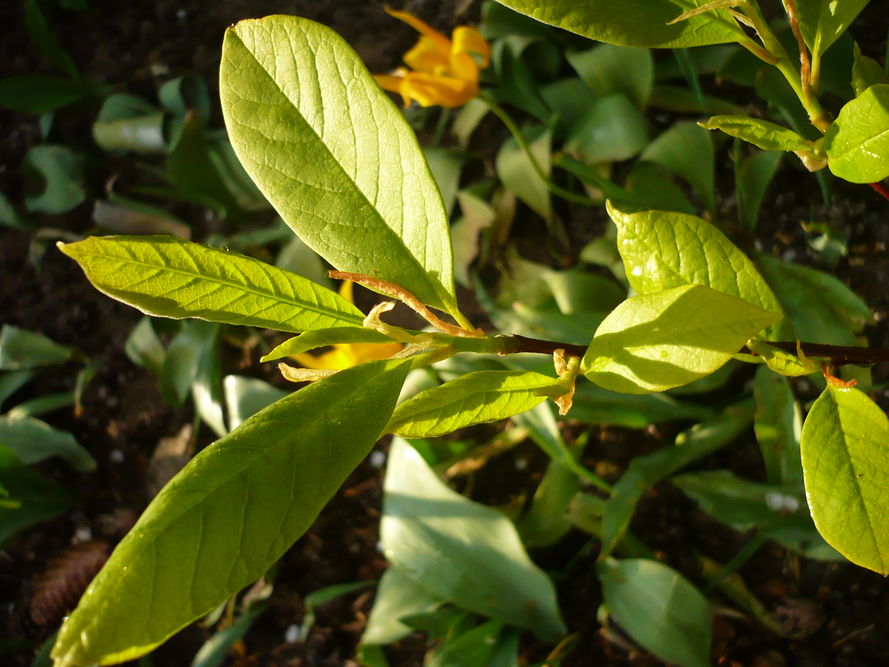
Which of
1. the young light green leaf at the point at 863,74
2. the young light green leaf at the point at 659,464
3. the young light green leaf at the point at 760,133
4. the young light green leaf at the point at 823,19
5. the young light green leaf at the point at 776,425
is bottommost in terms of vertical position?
the young light green leaf at the point at 659,464

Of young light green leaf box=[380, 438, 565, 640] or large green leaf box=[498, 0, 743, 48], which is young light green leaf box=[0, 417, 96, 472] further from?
large green leaf box=[498, 0, 743, 48]

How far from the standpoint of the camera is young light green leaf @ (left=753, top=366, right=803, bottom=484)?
2.87ft

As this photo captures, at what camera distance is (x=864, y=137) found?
421 mm

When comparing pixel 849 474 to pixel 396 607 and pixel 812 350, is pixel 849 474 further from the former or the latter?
pixel 396 607

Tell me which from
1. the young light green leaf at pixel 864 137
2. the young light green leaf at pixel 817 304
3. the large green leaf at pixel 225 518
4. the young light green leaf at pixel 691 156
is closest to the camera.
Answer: the large green leaf at pixel 225 518

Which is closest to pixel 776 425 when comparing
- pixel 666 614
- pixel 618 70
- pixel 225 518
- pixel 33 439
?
pixel 666 614

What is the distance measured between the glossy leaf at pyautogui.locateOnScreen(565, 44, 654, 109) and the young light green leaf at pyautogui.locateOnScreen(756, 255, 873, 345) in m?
0.31

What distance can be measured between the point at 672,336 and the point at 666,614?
2.05ft

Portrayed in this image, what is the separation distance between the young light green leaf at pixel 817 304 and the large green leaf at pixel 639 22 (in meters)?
0.49

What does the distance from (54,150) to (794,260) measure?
1357mm

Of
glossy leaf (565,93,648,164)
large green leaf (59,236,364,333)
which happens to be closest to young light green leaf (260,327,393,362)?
large green leaf (59,236,364,333)

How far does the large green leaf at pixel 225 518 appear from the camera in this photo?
302 millimetres

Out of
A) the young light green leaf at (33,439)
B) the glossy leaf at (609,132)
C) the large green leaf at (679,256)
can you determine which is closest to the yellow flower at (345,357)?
the glossy leaf at (609,132)

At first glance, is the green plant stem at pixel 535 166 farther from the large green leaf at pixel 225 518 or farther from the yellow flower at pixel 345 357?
the large green leaf at pixel 225 518
